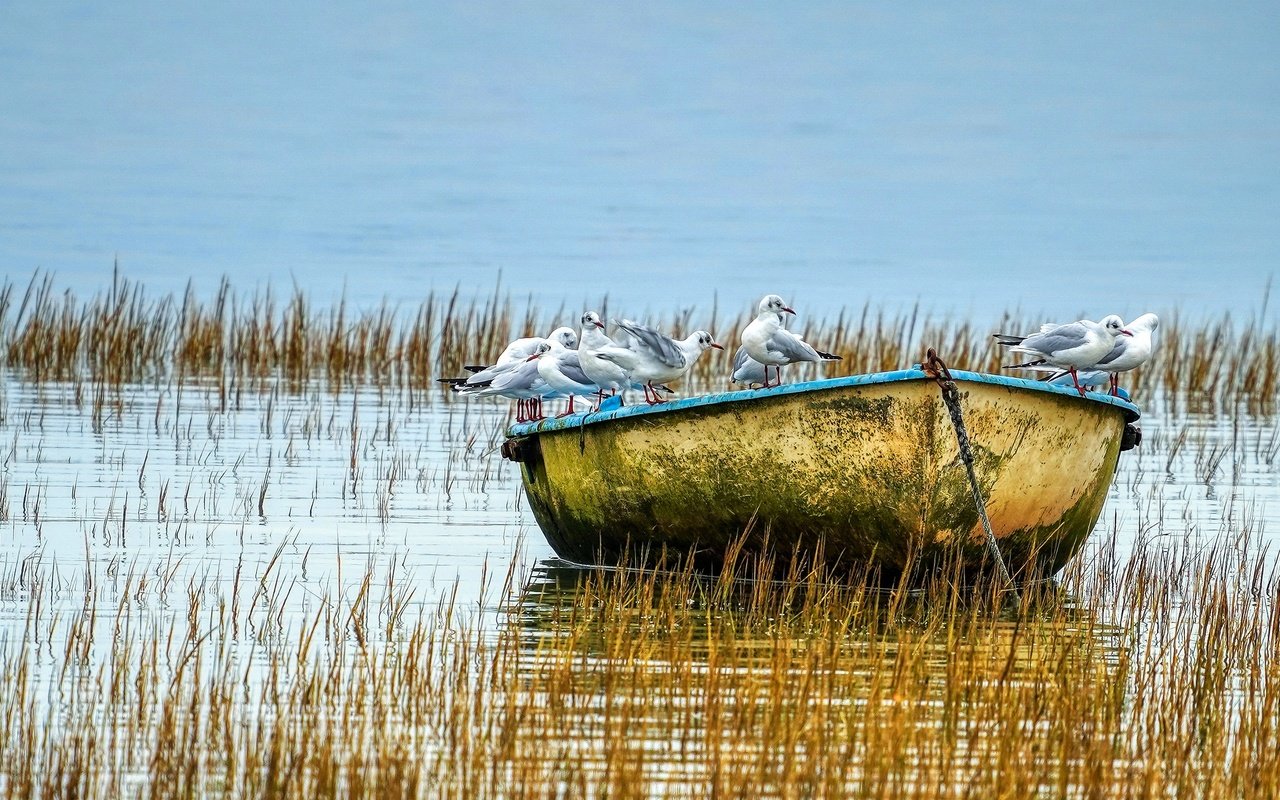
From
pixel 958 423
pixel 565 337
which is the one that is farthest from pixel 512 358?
pixel 958 423

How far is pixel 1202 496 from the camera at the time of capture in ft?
44.3

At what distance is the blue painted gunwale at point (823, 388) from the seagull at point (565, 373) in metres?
1.13

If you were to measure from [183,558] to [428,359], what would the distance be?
552 inches

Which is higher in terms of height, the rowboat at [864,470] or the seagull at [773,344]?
the seagull at [773,344]

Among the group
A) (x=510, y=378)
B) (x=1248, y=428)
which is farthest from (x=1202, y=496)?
(x=1248, y=428)

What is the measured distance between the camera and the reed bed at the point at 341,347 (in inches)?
869

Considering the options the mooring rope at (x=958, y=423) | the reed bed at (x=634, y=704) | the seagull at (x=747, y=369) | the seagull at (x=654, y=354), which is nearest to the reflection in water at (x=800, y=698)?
the reed bed at (x=634, y=704)

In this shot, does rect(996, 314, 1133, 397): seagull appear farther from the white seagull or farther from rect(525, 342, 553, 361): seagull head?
rect(525, 342, 553, 361): seagull head

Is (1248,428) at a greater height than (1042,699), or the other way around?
(1248,428)

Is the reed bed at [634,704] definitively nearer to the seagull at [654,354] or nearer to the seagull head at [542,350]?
the seagull at [654,354]

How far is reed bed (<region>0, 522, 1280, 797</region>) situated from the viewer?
541 cm

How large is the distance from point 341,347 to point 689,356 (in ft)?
43.7

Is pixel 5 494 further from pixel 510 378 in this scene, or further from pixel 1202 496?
pixel 1202 496

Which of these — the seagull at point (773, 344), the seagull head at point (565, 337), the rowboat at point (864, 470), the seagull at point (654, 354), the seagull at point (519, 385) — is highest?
the seagull head at point (565, 337)
